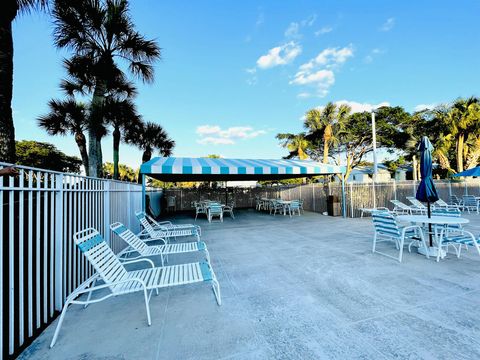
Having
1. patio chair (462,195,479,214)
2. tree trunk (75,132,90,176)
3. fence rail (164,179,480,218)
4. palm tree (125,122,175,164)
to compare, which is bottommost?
patio chair (462,195,479,214)


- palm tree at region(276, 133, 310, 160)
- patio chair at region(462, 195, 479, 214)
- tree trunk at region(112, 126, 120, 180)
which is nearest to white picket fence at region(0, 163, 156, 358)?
tree trunk at region(112, 126, 120, 180)

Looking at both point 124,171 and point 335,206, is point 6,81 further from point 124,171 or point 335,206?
point 124,171

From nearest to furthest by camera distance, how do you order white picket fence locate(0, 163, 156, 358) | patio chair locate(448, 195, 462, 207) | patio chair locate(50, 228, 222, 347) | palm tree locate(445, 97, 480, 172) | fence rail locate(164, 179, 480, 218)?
white picket fence locate(0, 163, 156, 358) < patio chair locate(50, 228, 222, 347) < fence rail locate(164, 179, 480, 218) < patio chair locate(448, 195, 462, 207) < palm tree locate(445, 97, 480, 172)

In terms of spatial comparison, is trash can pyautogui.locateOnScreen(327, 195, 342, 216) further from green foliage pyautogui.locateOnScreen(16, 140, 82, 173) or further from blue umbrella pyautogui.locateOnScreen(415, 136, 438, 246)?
green foliage pyautogui.locateOnScreen(16, 140, 82, 173)

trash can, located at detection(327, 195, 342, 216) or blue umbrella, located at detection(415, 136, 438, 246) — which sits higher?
blue umbrella, located at detection(415, 136, 438, 246)

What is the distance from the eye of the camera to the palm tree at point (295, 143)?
23070 millimetres

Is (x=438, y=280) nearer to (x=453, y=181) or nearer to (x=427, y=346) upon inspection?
(x=427, y=346)

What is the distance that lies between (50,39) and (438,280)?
39.7ft

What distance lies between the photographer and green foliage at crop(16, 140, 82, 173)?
1021 inches

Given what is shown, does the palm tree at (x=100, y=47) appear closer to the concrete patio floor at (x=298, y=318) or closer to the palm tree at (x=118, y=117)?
the palm tree at (x=118, y=117)

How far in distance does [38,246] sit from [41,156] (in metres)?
34.9

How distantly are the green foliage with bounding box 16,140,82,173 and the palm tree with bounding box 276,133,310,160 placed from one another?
86.8 ft

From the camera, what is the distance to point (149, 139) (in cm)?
1407

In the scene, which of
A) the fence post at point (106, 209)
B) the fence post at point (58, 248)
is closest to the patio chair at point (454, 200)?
the fence post at point (106, 209)
